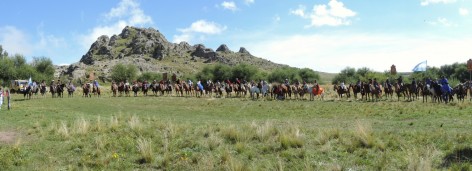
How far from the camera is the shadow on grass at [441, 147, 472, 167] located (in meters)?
11.3

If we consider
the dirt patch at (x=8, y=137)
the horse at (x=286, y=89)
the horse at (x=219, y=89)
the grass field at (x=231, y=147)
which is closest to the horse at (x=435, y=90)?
the horse at (x=286, y=89)

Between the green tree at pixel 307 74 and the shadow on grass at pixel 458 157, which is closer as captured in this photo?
the shadow on grass at pixel 458 157

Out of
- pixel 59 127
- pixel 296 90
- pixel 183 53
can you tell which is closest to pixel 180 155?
pixel 59 127

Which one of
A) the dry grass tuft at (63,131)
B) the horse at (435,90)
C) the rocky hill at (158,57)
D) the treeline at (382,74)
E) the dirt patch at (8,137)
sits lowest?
the dirt patch at (8,137)

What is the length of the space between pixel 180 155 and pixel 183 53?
18674 cm

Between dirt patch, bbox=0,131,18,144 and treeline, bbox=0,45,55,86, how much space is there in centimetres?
7550

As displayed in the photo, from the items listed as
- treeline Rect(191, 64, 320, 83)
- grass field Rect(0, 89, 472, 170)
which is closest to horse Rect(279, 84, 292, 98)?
grass field Rect(0, 89, 472, 170)

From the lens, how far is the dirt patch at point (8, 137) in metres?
15.6

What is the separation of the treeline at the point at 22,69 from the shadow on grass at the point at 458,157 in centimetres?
8780

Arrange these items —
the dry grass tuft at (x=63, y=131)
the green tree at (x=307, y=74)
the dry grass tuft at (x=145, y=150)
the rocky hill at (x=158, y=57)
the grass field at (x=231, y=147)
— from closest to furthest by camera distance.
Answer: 1. the grass field at (x=231, y=147)
2. the dry grass tuft at (x=145, y=150)
3. the dry grass tuft at (x=63, y=131)
4. the green tree at (x=307, y=74)
5. the rocky hill at (x=158, y=57)

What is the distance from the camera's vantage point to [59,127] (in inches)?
707

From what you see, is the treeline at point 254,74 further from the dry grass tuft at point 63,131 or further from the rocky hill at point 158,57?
the dry grass tuft at point 63,131

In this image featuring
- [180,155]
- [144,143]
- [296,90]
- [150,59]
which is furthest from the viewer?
[150,59]

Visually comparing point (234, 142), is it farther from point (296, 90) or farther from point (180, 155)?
point (296, 90)
